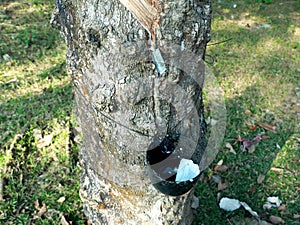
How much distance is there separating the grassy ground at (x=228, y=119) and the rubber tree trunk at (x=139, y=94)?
3.01 ft

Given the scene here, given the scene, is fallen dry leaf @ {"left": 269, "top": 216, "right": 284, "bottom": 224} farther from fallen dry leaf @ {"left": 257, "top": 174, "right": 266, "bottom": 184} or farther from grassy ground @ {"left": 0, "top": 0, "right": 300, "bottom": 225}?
fallen dry leaf @ {"left": 257, "top": 174, "right": 266, "bottom": 184}

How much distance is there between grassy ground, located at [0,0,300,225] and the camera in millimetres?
2955

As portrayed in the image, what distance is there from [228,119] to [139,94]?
2230 mm

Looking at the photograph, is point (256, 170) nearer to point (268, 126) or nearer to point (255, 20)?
point (268, 126)

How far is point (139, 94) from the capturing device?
178 centimetres

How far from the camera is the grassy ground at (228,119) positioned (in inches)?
116

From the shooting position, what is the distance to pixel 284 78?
4.49 meters

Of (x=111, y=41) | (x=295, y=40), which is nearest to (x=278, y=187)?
(x=111, y=41)

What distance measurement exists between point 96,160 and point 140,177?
31 cm

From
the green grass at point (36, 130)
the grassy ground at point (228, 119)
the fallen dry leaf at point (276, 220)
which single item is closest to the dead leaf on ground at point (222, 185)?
the grassy ground at point (228, 119)

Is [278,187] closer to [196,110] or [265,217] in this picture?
[265,217]

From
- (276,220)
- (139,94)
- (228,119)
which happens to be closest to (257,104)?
(228,119)

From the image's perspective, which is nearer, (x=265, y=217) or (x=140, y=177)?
(x=140, y=177)

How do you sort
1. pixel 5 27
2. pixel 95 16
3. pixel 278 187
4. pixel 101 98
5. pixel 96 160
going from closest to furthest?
1. pixel 95 16
2. pixel 101 98
3. pixel 96 160
4. pixel 278 187
5. pixel 5 27
